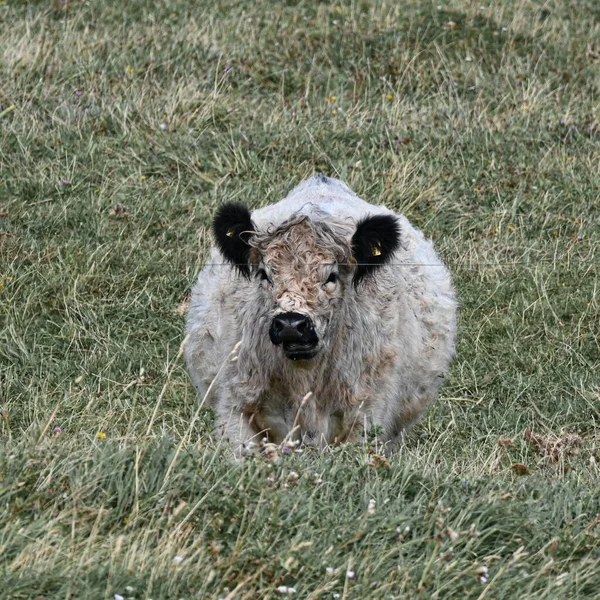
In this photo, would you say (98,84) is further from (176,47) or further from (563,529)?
(563,529)

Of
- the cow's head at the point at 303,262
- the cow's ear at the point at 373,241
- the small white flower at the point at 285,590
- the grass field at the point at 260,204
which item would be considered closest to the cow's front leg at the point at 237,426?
the grass field at the point at 260,204

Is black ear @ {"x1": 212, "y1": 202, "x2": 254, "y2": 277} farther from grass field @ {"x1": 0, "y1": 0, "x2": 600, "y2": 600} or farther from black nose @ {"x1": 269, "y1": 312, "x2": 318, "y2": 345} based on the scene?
grass field @ {"x1": 0, "y1": 0, "x2": 600, "y2": 600}

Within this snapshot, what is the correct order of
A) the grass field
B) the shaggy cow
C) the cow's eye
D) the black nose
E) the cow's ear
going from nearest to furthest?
the grass field
the black nose
the shaggy cow
the cow's eye
the cow's ear

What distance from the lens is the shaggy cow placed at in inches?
307

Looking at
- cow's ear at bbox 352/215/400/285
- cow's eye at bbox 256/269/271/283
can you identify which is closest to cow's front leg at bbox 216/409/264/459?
cow's eye at bbox 256/269/271/283

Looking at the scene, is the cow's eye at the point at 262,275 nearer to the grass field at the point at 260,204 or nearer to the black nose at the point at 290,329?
the black nose at the point at 290,329

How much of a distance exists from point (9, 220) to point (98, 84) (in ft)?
9.93

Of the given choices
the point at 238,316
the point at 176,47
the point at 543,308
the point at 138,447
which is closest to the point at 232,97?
the point at 176,47

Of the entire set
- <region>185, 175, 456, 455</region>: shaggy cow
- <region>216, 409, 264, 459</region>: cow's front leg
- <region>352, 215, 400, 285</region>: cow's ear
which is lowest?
<region>216, 409, 264, 459</region>: cow's front leg

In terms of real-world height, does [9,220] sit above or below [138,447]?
below

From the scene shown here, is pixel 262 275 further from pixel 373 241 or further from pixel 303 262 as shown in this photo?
pixel 373 241

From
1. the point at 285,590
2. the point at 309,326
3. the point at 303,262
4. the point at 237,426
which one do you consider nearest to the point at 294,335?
the point at 309,326

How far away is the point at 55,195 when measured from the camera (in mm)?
12398

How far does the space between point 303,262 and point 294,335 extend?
606 millimetres
